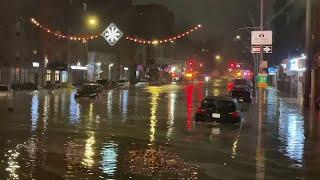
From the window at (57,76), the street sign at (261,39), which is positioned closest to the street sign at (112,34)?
the street sign at (261,39)

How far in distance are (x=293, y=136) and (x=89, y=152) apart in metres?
9.05

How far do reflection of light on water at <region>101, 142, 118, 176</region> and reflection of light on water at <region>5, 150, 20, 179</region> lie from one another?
71.2 inches

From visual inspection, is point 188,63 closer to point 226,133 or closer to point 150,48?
point 150,48

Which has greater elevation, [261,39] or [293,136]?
[261,39]

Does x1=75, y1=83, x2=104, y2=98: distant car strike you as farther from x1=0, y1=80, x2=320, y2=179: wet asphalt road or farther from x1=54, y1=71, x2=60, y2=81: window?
x1=54, y1=71, x2=60, y2=81: window

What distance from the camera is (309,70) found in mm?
40812

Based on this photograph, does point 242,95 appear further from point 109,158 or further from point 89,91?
point 109,158

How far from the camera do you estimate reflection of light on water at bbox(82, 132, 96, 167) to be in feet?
43.9

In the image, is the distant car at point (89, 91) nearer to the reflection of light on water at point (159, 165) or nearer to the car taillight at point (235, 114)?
the car taillight at point (235, 114)

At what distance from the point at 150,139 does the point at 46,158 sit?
5531 mm

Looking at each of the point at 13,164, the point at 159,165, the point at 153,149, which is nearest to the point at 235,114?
the point at 153,149

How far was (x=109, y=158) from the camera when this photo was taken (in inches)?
557

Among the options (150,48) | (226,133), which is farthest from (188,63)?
(226,133)

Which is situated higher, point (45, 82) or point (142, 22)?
point (142, 22)
